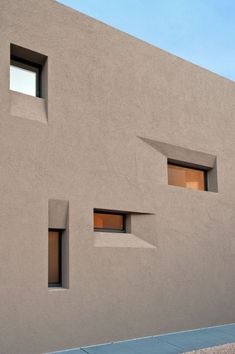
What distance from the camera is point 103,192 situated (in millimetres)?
6344

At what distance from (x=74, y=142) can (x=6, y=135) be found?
40.2 inches

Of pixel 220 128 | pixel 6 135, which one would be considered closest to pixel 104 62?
pixel 6 135

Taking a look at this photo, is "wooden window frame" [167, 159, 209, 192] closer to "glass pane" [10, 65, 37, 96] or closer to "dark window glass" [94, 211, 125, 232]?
"dark window glass" [94, 211, 125, 232]

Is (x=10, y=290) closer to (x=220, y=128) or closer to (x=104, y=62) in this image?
→ (x=104, y=62)

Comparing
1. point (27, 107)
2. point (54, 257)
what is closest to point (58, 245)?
point (54, 257)

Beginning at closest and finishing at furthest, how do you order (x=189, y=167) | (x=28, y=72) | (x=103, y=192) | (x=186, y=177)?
(x=28, y=72), (x=103, y=192), (x=186, y=177), (x=189, y=167)

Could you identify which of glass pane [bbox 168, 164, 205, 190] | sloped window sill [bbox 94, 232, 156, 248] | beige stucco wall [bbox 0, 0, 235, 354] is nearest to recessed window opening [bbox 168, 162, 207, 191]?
glass pane [bbox 168, 164, 205, 190]

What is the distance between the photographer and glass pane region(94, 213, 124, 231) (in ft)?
21.4

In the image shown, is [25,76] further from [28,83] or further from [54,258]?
[54,258]

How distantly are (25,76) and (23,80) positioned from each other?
0.31 ft

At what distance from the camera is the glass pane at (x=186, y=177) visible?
7.69 m

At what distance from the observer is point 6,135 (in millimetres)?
5531

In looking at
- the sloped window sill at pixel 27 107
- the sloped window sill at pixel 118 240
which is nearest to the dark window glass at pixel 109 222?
the sloped window sill at pixel 118 240

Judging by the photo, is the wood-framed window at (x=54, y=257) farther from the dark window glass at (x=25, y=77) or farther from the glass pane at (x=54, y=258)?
the dark window glass at (x=25, y=77)
